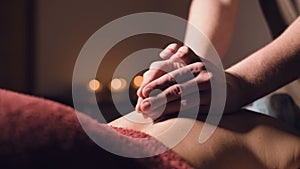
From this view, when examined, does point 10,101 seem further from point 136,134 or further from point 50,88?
point 50,88

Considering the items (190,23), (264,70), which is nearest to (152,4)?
(190,23)

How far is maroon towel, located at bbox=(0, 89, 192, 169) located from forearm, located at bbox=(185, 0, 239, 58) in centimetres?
61

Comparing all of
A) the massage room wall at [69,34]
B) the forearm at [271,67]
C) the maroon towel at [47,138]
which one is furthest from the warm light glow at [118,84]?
the maroon towel at [47,138]

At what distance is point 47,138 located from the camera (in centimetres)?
32

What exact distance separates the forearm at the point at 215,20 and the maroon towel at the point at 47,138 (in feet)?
2.00

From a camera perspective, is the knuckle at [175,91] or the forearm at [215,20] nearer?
the knuckle at [175,91]

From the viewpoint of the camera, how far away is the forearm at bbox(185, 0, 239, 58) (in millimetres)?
959

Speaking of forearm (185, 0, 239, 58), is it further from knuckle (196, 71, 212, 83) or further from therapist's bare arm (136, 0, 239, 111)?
knuckle (196, 71, 212, 83)

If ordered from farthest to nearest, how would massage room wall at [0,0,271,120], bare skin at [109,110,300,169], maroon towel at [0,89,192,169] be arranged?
massage room wall at [0,0,271,120], bare skin at [109,110,300,169], maroon towel at [0,89,192,169]

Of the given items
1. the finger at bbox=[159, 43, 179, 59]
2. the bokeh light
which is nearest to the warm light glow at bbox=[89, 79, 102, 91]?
the bokeh light

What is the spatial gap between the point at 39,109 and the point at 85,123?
31 mm

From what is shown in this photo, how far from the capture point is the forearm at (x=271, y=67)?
0.62m

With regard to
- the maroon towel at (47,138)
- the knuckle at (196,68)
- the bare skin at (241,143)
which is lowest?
the bare skin at (241,143)

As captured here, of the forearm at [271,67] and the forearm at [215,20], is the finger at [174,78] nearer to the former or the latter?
the forearm at [271,67]
